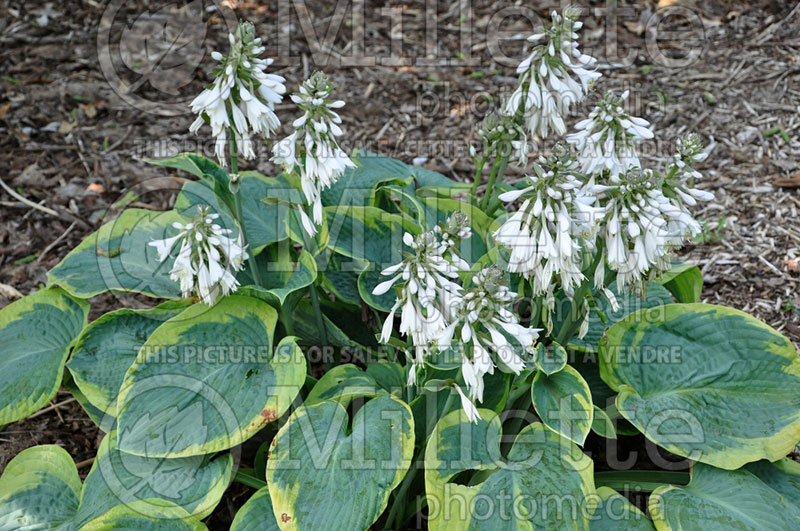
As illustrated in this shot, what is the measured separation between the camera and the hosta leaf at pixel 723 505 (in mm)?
2350

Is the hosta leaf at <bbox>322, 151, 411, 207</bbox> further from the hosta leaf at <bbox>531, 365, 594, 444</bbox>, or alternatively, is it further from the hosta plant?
the hosta leaf at <bbox>531, 365, 594, 444</bbox>

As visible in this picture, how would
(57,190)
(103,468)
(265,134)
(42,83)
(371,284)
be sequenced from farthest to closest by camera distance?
(42,83), (57,190), (371,284), (103,468), (265,134)

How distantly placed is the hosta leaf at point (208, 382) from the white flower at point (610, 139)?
1.19m

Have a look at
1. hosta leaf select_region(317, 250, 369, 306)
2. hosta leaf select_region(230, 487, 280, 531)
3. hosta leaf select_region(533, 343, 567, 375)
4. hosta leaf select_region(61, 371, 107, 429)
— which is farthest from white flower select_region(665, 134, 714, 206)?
hosta leaf select_region(61, 371, 107, 429)

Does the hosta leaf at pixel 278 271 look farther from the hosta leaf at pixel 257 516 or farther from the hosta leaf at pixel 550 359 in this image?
the hosta leaf at pixel 550 359

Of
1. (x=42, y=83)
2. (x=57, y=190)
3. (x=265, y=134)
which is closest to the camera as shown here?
(x=265, y=134)

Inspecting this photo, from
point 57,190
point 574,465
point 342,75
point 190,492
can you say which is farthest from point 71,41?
point 574,465

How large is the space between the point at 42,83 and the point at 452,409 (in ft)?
13.9

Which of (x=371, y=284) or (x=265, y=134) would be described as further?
(x=371, y=284)

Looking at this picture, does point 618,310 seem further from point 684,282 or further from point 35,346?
point 35,346

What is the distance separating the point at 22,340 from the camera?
2.98 m

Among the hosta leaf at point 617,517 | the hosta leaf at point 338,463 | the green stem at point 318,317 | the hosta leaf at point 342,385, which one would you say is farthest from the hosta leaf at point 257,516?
the hosta leaf at point 617,517

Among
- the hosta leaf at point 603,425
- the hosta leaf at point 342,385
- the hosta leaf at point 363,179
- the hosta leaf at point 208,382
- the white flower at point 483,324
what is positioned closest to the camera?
the white flower at point 483,324

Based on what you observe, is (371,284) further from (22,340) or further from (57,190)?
(57,190)
